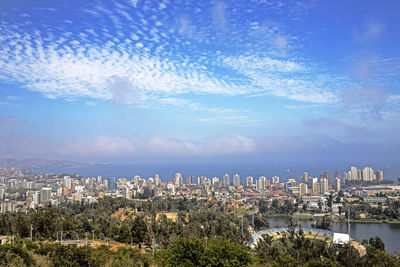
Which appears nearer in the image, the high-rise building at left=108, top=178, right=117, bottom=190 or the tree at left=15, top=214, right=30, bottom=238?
the tree at left=15, top=214, right=30, bottom=238

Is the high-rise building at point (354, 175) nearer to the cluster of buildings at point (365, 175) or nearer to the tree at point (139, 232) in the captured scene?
the cluster of buildings at point (365, 175)

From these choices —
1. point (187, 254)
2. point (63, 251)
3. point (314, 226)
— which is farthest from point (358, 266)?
point (314, 226)

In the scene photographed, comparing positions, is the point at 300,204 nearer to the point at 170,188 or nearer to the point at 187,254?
the point at 170,188

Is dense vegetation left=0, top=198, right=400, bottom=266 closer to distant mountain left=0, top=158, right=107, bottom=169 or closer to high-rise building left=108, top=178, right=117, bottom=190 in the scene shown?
high-rise building left=108, top=178, right=117, bottom=190

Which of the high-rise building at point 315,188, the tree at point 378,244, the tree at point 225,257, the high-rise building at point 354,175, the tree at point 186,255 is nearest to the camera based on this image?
the tree at point 225,257

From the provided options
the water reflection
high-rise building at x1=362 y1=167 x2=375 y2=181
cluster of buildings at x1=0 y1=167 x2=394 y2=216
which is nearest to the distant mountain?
cluster of buildings at x1=0 y1=167 x2=394 y2=216

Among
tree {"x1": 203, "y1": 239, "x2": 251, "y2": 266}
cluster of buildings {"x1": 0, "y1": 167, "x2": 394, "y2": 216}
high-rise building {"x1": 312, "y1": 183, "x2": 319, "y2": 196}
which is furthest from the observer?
high-rise building {"x1": 312, "y1": 183, "x2": 319, "y2": 196}

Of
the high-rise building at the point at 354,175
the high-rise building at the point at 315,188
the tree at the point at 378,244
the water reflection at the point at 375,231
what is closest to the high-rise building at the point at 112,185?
the water reflection at the point at 375,231

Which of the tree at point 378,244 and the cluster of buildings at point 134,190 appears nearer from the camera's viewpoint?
the tree at point 378,244

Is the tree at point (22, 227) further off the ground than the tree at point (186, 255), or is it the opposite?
the tree at point (186, 255)
